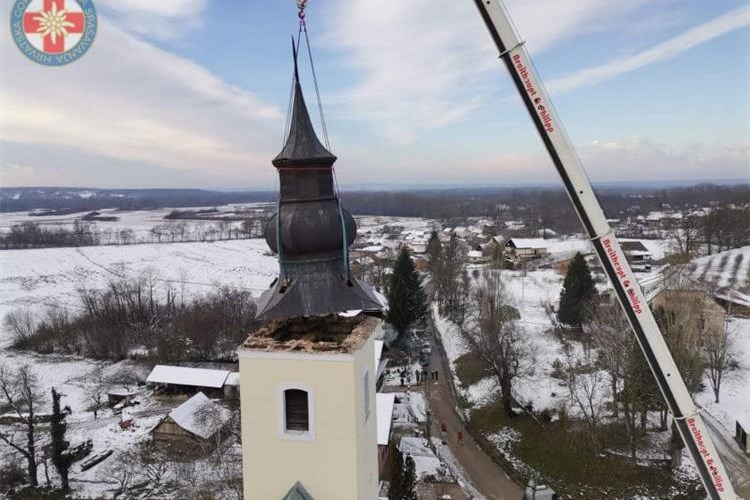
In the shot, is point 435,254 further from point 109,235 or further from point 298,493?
point 109,235

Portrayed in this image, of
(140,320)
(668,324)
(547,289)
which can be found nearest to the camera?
(668,324)

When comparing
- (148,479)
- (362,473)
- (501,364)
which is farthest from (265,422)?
(501,364)

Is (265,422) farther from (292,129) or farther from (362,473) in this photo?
(292,129)

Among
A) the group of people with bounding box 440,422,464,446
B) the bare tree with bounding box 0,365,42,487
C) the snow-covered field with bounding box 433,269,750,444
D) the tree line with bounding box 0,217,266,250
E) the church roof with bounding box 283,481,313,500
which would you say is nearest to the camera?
the church roof with bounding box 283,481,313,500

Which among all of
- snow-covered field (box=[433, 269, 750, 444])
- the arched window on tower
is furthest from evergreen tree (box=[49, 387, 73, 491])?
snow-covered field (box=[433, 269, 750, 444])

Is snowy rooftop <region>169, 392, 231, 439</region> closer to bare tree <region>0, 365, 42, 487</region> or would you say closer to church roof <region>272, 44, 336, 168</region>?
bare tree <region>0, 365, 42, 487</region>

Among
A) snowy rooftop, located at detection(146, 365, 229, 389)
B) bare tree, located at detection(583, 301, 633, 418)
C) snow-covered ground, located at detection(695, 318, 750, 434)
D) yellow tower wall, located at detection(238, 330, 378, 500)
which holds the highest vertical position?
yellow tower wall, located at detection(238, 330, 378, 500)

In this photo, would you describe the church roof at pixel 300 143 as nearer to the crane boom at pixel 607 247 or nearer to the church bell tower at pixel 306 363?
the church bell tower at pixel 306 363
